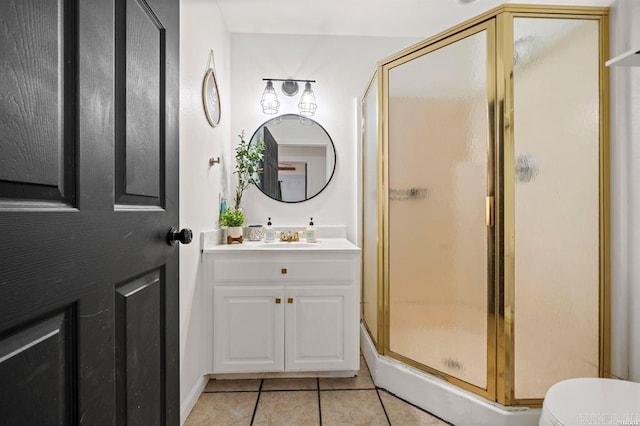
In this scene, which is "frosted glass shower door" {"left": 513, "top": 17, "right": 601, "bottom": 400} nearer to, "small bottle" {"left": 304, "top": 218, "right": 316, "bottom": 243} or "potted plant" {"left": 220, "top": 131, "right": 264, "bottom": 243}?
"small bottle" {"left": 304, "top": 218, "right": 316, "bottom": 243}

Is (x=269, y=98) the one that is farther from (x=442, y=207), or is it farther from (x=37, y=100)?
(x=37, y=100)

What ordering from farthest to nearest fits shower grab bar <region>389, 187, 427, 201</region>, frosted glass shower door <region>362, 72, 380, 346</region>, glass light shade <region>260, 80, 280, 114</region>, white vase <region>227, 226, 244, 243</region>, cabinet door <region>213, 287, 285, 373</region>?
glass light shade <region>260, 80, 280, 114</region> → white vase <region>227, 226, 244, 243</region> → frosted glass shower door <region>362, 72, 380, 346</region> → cabinet door <region>213, 287, 285, 373</region> → shower grab bar <region>389, 187, 427, 201</region>

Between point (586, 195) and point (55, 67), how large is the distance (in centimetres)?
190

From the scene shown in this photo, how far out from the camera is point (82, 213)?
542mm

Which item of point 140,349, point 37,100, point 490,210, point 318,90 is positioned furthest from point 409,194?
point 37,100

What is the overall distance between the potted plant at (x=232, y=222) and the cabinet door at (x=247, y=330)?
44cm

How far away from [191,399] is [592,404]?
1702 mm

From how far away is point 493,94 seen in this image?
1420 mm

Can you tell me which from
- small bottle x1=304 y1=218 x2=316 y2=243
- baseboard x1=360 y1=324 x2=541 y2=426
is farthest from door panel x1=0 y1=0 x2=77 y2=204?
small bottle x1=304 y1=218 x2=316 y2=243

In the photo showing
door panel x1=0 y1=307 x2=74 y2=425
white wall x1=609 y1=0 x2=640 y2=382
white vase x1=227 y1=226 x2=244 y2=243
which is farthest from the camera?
white vase x1=227 y1=226 x2=244 y2=243

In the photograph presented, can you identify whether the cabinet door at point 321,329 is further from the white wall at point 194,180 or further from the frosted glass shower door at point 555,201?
the frosted glass shower door at point 555,201

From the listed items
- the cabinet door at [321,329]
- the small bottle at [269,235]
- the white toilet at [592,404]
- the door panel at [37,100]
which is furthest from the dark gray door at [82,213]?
the small bottle at [269,235]

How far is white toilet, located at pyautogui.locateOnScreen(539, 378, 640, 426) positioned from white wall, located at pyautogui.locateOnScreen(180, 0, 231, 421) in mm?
1510

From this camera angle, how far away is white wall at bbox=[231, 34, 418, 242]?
8.21 feet
